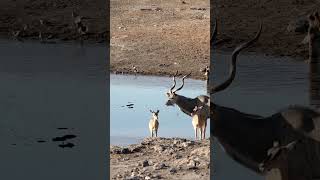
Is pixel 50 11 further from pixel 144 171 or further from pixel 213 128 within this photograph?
pixel 213 128

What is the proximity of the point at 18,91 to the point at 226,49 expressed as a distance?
2.27 metres

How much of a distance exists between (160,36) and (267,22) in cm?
155

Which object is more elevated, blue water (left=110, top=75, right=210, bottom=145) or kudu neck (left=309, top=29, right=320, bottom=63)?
kudu neck (left=309, top=29, right=320, bottom=63)

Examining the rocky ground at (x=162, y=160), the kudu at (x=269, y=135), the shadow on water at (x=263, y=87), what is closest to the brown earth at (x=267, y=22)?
the shadow on water at (x=263, y=87)

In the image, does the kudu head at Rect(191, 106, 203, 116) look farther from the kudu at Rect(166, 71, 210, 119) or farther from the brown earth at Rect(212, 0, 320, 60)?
the brown earth at Rect(212, 0, 320, 60)

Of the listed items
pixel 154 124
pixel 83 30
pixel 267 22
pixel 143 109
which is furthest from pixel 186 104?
pixel 267 22

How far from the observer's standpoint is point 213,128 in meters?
3.38

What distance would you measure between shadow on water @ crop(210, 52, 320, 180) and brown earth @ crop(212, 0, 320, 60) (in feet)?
1.15

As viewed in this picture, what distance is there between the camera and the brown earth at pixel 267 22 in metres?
8.24

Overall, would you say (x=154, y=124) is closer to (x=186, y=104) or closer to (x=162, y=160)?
(x=186, y=104)

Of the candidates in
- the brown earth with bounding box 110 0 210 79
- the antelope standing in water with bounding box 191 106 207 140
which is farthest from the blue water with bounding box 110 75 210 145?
the brown earth with bounding box 110 0 210 79

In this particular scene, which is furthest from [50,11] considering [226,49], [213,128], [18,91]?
[213,128]

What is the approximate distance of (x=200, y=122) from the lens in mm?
5742

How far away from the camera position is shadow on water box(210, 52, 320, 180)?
4.72 meters
